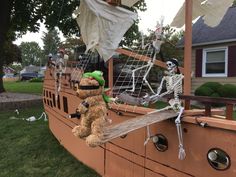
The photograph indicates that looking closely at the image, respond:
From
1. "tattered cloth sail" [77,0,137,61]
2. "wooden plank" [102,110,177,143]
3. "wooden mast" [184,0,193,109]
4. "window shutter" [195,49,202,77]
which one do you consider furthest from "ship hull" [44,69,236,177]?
"window shutter" [195,49,202,77]

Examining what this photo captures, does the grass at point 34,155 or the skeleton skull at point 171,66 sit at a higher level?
the skeleton skull at point 171,66

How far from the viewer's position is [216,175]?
10.4 feet

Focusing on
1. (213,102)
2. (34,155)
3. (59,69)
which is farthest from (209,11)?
(34,155)

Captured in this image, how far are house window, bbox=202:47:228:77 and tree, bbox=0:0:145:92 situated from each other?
3558 mm

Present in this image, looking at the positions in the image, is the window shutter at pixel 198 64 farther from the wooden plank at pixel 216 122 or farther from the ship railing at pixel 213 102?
the wooden plank at pixel 216 122

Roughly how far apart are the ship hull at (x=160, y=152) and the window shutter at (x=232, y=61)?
9.72 meters

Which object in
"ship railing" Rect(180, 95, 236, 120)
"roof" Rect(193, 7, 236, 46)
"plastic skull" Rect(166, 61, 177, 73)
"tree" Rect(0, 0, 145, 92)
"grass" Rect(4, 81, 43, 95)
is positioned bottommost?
"grass" Rect(4, 81, 43, 95)

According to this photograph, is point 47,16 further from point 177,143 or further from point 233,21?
point 177,143

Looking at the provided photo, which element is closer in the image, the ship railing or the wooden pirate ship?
the wooden pirate ship

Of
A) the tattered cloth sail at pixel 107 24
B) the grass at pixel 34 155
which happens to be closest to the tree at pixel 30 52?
the grass at pixel 34 155

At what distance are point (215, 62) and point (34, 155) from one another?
34.4 feet

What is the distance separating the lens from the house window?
49.5 ft

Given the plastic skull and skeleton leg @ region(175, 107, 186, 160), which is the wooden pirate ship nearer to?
skeleton leg @ region(175, 107, 186, 160)

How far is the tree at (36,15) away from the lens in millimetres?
16997
